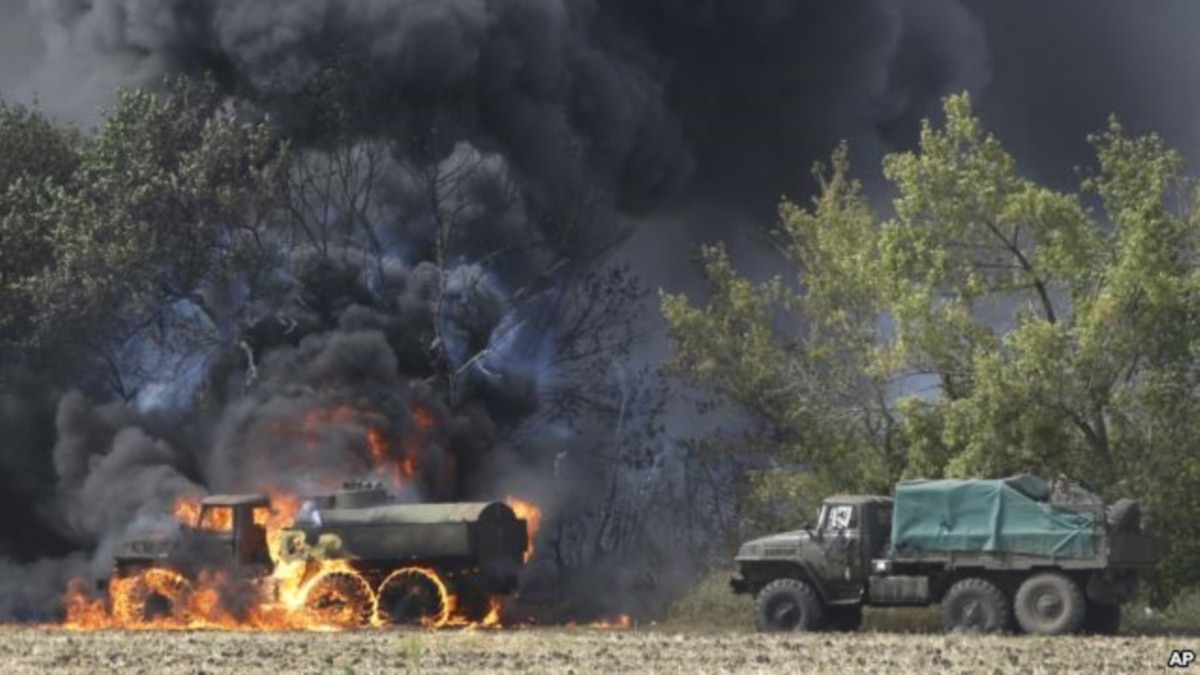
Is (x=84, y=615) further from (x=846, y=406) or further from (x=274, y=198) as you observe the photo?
(x=846, y=406)

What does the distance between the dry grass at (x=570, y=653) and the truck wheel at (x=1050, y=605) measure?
3.97 feet

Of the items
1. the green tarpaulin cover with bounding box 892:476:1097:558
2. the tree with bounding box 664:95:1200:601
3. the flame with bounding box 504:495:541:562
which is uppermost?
the tree with bounding box 664:95:1200:601

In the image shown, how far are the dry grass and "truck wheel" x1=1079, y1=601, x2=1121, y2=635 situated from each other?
2287mm

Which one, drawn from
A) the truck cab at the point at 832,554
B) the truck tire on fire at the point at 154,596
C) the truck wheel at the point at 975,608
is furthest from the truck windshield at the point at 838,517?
the truck tire on fire at the point at 154,596

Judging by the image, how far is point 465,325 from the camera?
156 feet

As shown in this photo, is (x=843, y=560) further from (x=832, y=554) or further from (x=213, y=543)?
(x=213, y=543)

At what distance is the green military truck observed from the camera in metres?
31.1

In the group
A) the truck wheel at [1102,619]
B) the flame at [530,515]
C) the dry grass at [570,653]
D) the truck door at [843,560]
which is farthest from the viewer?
the flame at [530,515]

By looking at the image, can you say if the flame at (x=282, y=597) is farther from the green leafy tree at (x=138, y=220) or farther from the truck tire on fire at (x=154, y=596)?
the green leafy tree at (x=138, y=220)

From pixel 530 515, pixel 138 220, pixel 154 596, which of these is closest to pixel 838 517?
pixel 530 515

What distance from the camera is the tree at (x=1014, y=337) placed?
34562mm

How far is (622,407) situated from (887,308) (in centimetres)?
1352

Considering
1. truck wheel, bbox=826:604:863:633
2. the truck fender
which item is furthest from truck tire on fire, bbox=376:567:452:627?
truck wheel, bbox=826:604:863:633

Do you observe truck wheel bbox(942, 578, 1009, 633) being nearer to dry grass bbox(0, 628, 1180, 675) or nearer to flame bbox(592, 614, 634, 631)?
dry grass bbox(0, 628, 1180, 675)
